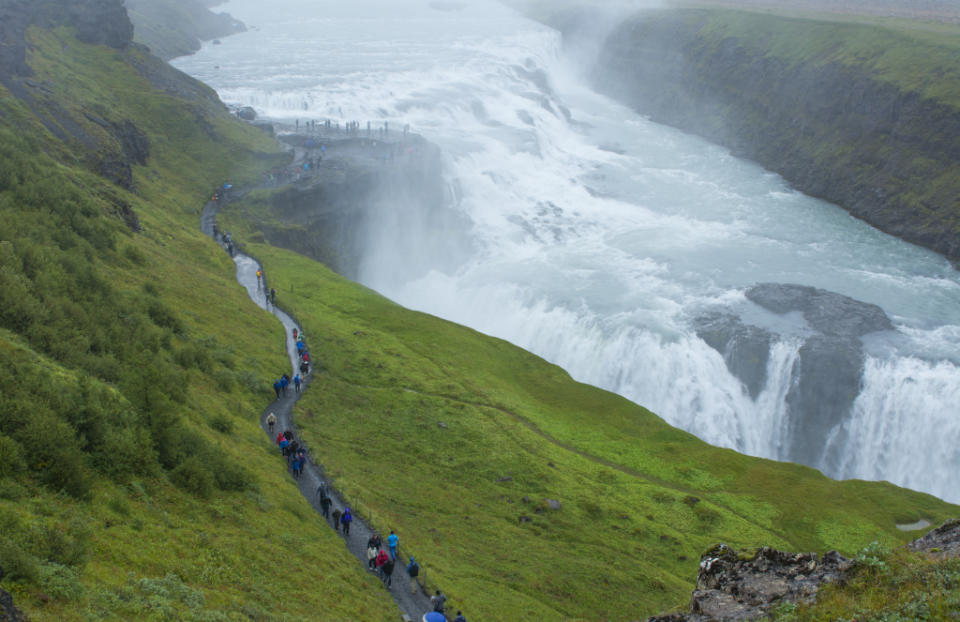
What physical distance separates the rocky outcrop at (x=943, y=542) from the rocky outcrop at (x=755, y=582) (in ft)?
7.19

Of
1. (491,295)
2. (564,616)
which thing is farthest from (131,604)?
(491,295)

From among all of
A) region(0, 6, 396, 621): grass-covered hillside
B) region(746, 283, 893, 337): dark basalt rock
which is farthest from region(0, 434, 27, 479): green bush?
region(746, 283, 893, 337): dark basalt rock

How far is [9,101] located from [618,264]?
5655 centimetres

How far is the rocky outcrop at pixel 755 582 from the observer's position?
1441 centimetres

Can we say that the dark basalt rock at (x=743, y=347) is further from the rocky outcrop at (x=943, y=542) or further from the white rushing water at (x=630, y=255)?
the rocky outcrop at (x=943, y=542)

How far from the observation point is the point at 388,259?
284ft

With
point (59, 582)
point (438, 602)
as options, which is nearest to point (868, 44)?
point (438, 602)

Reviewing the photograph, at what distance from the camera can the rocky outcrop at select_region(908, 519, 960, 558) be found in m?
15.0

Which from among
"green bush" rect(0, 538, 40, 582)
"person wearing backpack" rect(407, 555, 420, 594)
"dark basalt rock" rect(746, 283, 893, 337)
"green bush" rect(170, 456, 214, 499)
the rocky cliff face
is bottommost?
"person wearing backpack" rect(407, 555, 420, 594)

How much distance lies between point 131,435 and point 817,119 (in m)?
114

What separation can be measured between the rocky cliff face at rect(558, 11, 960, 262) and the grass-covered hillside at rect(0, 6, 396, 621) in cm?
8097

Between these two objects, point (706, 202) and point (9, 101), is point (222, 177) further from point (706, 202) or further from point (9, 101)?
point (706, 202)

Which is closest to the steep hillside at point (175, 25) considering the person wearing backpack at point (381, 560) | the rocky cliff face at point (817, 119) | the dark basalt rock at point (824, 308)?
the rocky cliff face at point (817, 119)

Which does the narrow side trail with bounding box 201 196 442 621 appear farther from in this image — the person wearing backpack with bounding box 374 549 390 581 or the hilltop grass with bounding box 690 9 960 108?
the hilltop grass with bounding box 690 9 960 108
